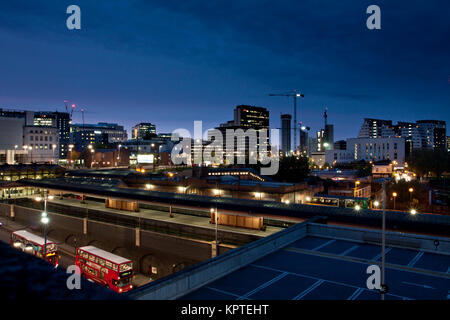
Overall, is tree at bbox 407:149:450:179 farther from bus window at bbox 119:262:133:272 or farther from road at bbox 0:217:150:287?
bus window at bbox 119:262:133:272

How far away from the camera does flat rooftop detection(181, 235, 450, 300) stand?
33.7ft

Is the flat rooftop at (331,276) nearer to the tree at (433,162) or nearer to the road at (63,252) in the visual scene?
the road at (63,252)

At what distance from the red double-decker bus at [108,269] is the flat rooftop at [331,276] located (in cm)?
1305

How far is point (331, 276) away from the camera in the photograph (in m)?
11.9

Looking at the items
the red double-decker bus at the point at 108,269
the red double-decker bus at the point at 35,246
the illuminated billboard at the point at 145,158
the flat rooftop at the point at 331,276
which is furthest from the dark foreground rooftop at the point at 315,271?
the illuminated billboard at the point at 145,158

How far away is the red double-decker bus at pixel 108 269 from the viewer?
22.9m

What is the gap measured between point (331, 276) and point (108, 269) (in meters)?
17.4

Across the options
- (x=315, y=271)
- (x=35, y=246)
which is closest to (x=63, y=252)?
(x=35, y=246)

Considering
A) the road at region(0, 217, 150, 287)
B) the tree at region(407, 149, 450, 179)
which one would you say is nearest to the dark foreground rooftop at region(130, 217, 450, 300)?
the road at region(0, 217, 150, 287)

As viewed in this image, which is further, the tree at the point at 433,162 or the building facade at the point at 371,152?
the building facade at the point at 371,152

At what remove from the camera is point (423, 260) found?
13812mm

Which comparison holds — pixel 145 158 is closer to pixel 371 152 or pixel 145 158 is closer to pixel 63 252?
pixel 63 252
